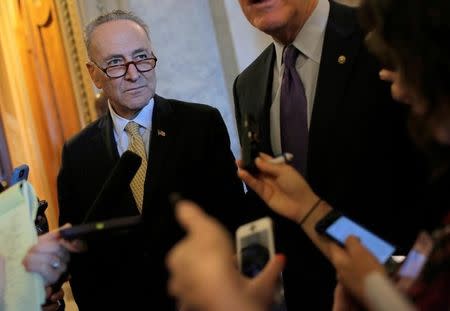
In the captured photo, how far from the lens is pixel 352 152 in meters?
1.34

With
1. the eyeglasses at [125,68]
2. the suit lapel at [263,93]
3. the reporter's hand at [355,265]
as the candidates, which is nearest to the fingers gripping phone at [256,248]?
the reporter's hand at [355,265]

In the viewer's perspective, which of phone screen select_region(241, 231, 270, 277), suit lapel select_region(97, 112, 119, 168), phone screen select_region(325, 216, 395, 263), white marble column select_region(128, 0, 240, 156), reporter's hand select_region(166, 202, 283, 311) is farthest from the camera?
white marble column select_region(128, 0, 240, 156)

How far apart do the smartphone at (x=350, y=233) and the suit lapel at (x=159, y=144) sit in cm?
62

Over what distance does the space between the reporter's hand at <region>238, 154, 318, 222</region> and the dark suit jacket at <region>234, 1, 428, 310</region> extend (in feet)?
0.88

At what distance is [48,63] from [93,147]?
90.7 inches

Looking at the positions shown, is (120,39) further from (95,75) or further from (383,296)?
(383,296)

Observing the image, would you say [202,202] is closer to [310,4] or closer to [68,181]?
[68,181]

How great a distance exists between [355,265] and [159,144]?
2.68 feet

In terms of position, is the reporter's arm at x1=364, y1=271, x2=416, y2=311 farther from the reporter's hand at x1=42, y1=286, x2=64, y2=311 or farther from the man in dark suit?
the reporter's hand at x1=42, y1=286, x2=64, y2=311

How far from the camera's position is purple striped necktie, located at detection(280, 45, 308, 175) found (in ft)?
4.74

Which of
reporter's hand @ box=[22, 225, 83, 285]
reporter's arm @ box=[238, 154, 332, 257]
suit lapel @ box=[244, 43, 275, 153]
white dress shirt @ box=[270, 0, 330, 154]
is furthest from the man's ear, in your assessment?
reporter's arm @ box=[238, 154, 332, 257]

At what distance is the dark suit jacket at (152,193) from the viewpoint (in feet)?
4.85

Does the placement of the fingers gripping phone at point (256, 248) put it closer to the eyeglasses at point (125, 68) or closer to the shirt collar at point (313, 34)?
the shirt collar at point (313, 34)

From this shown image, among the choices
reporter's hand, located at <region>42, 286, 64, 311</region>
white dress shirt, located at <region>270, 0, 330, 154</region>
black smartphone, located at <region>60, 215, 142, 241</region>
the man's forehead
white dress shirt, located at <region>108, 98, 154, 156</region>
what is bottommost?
reporter's hand, located at <region>42, 286, 64, 311</region>
